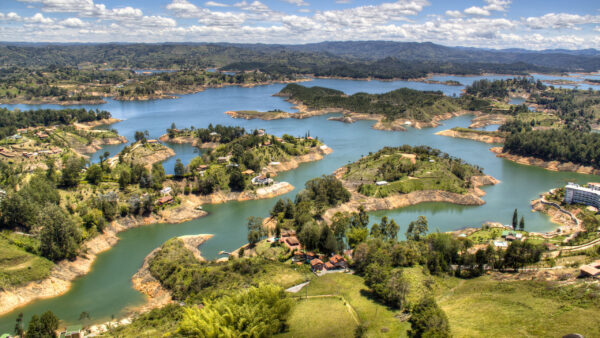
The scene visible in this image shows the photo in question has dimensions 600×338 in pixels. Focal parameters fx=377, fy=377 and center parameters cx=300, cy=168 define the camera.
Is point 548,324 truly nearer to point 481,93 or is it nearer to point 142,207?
point 142,207

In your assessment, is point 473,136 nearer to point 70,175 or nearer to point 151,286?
point 151,286

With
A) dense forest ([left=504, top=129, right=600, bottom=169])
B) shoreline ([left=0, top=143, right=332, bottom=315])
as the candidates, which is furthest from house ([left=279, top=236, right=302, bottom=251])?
dense forest ([left=504, top=129, right=600, bottom=169])

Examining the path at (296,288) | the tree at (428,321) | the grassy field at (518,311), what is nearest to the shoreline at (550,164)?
the grassy field at (518,311)

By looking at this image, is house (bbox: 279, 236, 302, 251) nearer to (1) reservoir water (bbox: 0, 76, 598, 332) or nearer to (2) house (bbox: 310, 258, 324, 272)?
(2) house (bbox: 310, 258, 324, 272)

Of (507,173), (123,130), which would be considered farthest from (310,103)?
(507,173)

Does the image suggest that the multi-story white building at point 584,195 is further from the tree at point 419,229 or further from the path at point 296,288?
the path at point 296,288

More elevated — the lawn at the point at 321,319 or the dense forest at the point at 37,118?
the dense forest at the point at 37,118

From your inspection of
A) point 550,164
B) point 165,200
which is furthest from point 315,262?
point 550,164
